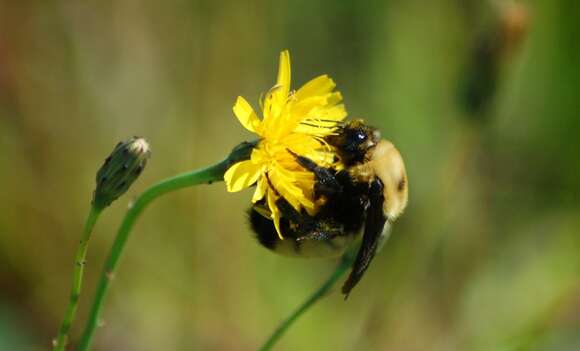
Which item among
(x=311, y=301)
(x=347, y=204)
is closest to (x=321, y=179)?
(x=347, y=204)

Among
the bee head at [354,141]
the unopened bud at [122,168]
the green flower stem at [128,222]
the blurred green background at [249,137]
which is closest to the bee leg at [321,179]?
the bee head at [354,141]

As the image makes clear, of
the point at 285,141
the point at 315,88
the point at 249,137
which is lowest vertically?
the point at 249,137

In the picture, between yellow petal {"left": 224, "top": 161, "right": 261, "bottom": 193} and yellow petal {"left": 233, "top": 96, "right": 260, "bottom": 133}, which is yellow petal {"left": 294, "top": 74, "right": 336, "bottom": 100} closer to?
yellow petal {"left": 233, "top": 96, "right": 260, "bottom": 133}

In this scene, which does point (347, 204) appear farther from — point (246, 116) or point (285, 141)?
point (246, 116)

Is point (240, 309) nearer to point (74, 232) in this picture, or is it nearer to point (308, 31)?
point (74, 232)

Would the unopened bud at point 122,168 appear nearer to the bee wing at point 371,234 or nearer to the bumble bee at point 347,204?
the bumble bee at point 347,204

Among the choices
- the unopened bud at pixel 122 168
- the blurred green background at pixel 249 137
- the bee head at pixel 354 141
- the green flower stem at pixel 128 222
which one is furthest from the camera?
the blurred green background at pixel 249 137
